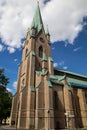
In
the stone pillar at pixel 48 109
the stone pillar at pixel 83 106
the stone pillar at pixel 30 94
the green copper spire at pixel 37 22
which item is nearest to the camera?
the stone pillar at pixel 48 109

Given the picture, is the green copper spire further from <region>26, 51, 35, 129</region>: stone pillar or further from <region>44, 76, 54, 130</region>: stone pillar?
<region>44, 76, 54, 130</region>: stone pillar

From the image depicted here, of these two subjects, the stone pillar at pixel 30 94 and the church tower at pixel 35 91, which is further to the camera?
the stone pillar at pixel 30 94

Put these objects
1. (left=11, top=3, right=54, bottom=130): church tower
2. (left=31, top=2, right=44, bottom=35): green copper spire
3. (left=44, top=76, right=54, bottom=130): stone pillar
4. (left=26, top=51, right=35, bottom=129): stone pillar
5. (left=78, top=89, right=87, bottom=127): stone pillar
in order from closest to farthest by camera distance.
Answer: (left=44, top=76, right=54, bottom=130): stone pillar → (left=11, top=3, right=54, bottom=130): church tower → (left=26, top=51, right=35, bottom=129): stone pillar → (left=78, top=89, right=87, bottom=127): stone pillar → (left=31, top=2, right=44, bottom=35): green copper spire

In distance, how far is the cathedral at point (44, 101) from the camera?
26.6 meters

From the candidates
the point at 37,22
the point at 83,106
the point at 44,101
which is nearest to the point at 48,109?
the point at 44,101

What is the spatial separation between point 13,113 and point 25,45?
21.3 metres

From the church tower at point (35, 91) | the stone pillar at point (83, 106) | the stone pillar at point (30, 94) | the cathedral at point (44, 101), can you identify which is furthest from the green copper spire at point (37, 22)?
the stone pillar at point (83, 106)

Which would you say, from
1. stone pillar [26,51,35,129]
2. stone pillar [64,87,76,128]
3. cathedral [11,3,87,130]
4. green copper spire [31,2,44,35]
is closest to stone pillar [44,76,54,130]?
cathedral [11,3,87,130]

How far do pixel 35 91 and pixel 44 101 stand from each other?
3.38 m

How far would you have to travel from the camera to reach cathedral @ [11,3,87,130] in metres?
26.6

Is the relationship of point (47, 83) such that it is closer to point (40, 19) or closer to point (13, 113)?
point (13, 113)

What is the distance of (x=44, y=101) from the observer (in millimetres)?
28219

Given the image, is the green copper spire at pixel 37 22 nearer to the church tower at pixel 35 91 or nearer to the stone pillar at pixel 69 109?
the church tower at pixel 35 91

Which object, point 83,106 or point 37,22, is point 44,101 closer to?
point 83,106
